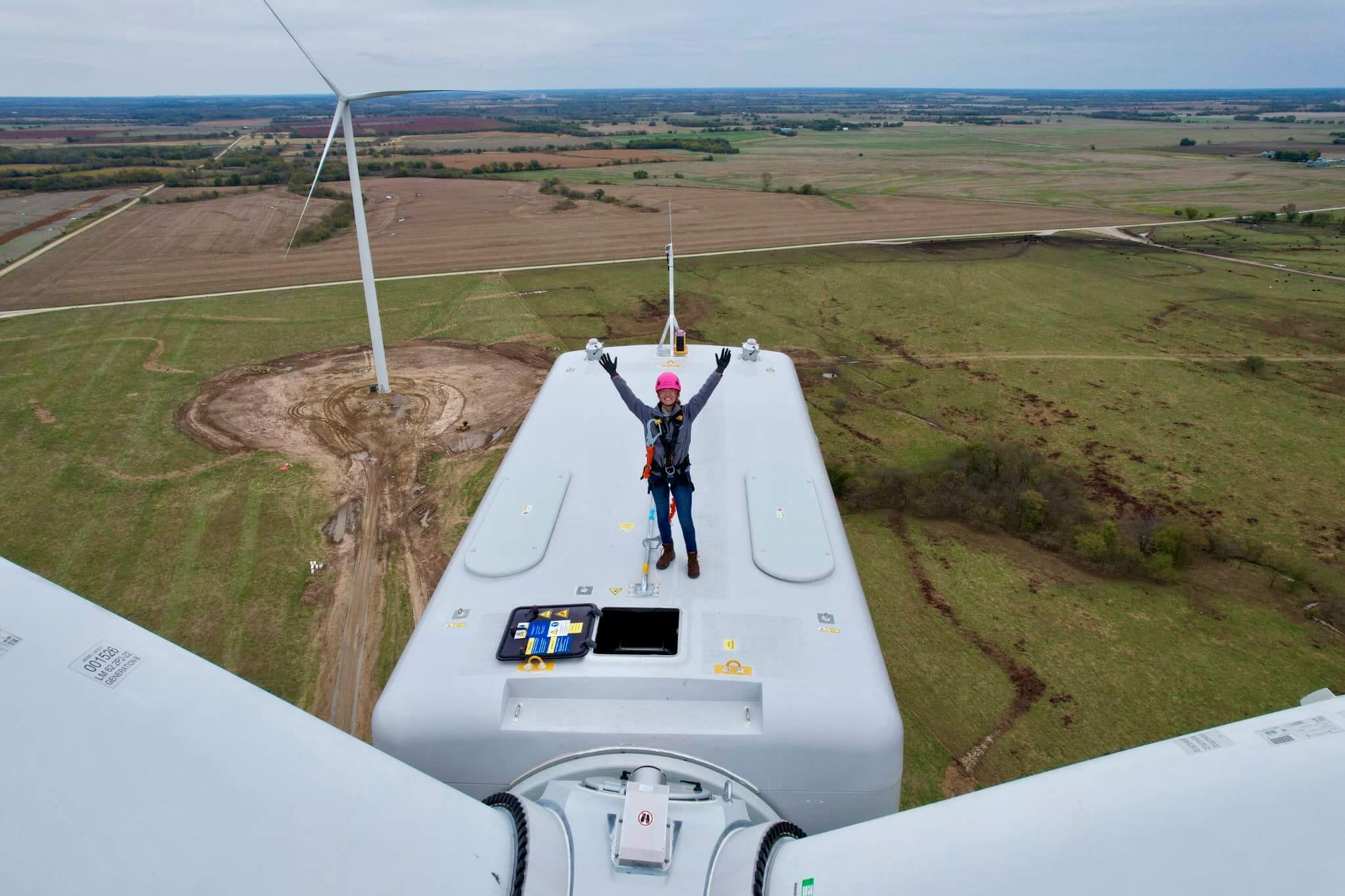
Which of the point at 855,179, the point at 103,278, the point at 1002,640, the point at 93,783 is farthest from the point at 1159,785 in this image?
the point at 855,179

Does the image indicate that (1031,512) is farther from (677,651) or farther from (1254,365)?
(1254,365)

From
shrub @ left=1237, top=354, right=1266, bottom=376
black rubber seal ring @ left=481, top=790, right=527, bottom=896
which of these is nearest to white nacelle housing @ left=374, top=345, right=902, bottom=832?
black rubber seal ring @ left=481, top=790, right=527, bottom=896

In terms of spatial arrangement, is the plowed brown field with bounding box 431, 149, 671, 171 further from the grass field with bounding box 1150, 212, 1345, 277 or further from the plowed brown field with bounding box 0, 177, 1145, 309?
the grass field with bounding box 1150, 212, 1345, 277

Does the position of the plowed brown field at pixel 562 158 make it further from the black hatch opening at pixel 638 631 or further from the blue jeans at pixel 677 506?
the black hatch opening at pixel 638 631

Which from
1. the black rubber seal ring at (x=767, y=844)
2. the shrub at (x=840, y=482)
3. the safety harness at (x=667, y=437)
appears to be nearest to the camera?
the black rubber seal ring at (x=767, y=844)

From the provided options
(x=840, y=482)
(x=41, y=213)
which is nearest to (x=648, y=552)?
(x=840, y=482)

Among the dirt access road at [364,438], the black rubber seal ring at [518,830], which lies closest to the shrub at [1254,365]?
the dirt access road at [364,438]
